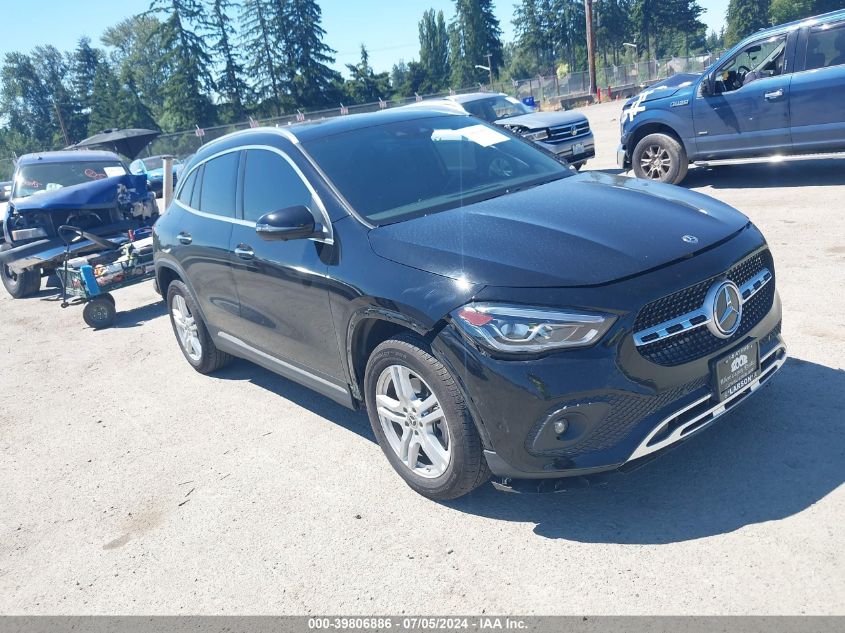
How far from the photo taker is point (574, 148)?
1277 cm

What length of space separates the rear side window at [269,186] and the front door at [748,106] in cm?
686

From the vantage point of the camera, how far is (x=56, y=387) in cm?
656

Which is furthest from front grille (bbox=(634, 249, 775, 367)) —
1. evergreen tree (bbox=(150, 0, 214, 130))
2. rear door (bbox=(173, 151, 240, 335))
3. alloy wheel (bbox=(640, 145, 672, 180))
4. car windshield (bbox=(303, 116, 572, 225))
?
evergreen tree (bbox=(150, 0, 214, 130))

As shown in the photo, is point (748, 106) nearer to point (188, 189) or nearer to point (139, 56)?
point (188, 189)

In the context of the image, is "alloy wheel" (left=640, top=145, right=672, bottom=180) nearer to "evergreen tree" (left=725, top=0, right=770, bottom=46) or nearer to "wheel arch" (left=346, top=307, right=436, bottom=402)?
"wheel arch" (left=346, top=307, right=436, bottom=402)

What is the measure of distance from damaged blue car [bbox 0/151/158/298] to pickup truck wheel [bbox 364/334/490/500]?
752cm

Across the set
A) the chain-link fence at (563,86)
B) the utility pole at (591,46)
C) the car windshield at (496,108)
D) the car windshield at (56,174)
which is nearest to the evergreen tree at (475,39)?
the chain-link fence at (563,86)

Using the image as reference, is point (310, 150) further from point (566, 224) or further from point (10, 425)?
point (10, 425)

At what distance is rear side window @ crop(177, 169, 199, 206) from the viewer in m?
5.74

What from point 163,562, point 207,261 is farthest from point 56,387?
point 163,562

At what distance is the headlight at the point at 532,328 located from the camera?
9.75ft

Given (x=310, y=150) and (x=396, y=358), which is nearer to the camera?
(x=396, y=358)

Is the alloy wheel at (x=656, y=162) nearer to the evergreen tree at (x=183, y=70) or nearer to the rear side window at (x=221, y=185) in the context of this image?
the rear side window at (x=221, y=185)

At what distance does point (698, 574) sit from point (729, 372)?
2.89ft
